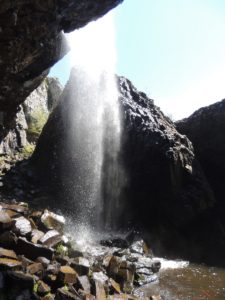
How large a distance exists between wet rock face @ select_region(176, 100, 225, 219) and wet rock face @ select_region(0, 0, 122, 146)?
11.3 m

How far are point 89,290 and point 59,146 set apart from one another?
34.6ft

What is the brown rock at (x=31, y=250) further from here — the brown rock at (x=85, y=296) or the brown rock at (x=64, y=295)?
the brown rock at (x=64, y=295)

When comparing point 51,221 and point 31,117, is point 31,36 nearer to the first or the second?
point 51,221

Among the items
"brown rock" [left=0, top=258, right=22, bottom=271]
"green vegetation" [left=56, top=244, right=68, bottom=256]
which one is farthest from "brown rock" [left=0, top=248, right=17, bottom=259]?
"green vegetation" [left=56, top=244, right=68, bottom=256]

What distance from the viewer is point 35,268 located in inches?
275

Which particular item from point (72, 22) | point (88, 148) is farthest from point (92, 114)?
point (72, 22)

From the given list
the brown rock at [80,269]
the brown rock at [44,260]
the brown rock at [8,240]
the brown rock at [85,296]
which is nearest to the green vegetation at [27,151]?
the brown rock at [8,240]

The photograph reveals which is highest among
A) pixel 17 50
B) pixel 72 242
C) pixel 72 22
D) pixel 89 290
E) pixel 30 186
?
pixel 72 22

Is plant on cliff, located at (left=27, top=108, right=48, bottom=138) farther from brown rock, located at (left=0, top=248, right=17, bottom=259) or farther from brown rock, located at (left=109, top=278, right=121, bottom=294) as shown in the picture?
brown rock, located at (left=0, top=248, right=17, bottom=259)

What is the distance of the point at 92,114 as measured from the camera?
1734 centimetres

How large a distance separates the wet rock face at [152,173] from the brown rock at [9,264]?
8650mm

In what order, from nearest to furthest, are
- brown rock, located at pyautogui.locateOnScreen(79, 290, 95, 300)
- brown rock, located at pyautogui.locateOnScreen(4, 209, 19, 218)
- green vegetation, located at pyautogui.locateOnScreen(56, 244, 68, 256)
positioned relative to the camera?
brown rock, located at pyautogui.locateOnScreen(79, 290, 95, 300), green vegetation, located at pyautogui.locateOnScreen(56, 244, 68, 256), brown rock, located at pyautogui.locateOnScreen(4, 209, 19, 218)

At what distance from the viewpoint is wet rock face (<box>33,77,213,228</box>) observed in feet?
49.9

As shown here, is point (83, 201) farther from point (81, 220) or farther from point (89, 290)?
point (89, 290)
